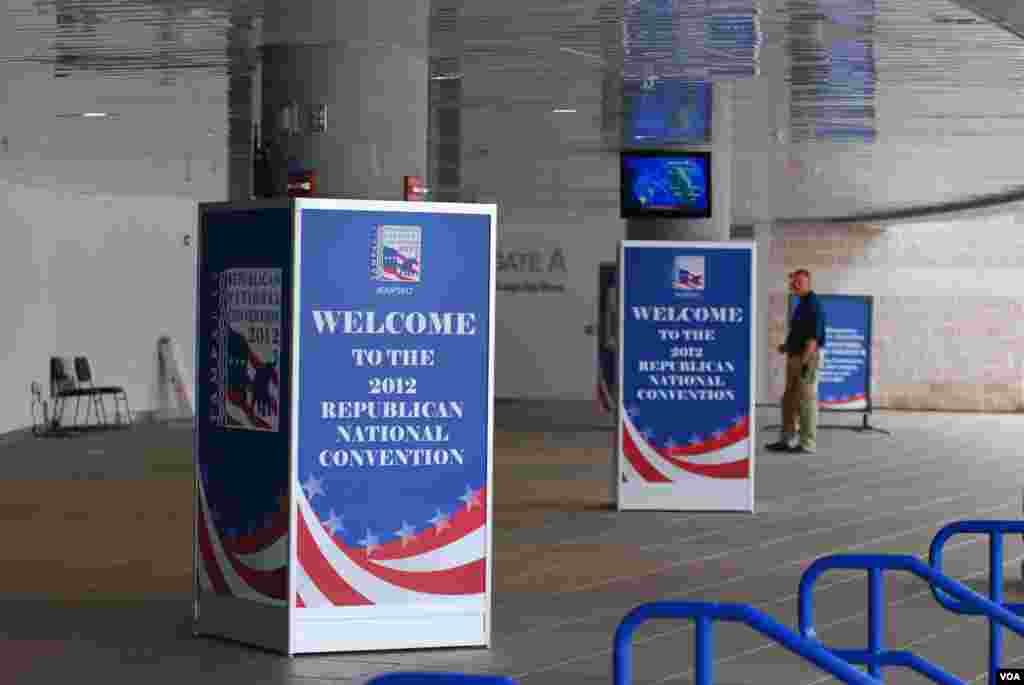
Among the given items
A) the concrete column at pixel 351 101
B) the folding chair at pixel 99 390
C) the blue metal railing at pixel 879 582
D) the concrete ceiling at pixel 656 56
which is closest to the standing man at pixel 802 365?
the concrete ceiling at pixel 656 56

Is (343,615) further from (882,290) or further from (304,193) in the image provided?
(882,290)

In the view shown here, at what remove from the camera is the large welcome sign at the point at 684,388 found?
44.8 ft

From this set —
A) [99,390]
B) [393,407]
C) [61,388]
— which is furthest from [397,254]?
[61,388]

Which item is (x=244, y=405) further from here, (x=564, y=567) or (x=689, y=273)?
(x=689, y=273)

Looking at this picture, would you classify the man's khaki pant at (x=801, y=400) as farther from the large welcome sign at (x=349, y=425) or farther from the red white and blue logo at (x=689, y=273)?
the large welcome sign at (x=349, y=425)

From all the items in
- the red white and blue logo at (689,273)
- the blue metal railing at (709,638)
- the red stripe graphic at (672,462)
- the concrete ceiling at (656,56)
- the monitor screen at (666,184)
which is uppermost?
the concrete ceiling at (656,56)

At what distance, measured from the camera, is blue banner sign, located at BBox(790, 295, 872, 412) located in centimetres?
2398

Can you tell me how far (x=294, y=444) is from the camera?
7.74 m

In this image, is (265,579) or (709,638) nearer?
(709,638)

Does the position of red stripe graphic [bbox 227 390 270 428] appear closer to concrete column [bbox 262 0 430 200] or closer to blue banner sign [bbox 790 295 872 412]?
concrete column [bbox 262 0 430 200]

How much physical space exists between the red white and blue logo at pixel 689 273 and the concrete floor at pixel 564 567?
160 cm

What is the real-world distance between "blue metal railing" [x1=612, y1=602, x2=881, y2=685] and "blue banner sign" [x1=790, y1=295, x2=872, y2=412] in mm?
19712

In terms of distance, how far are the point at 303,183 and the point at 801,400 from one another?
11.3 meters

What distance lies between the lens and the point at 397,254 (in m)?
7.90
